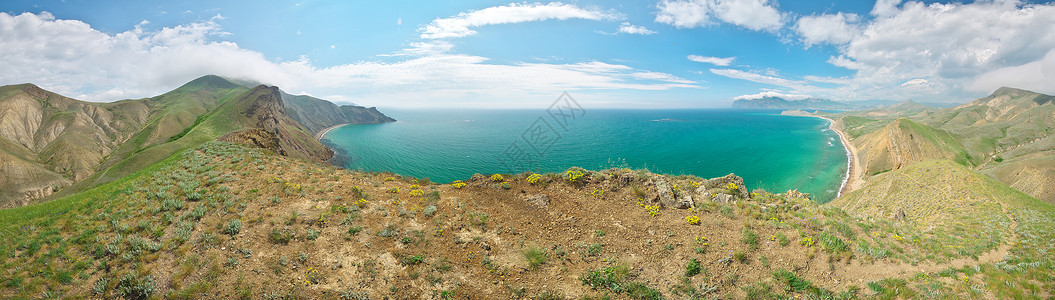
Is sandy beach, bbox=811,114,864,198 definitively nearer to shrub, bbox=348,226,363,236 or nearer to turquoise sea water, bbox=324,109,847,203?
turquoise sea water, bbox=324,109,847,203

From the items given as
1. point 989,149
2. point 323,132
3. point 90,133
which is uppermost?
point 90,133

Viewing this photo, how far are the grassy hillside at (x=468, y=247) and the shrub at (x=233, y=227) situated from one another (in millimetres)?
58

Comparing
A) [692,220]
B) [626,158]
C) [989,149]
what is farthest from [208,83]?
[989,149]

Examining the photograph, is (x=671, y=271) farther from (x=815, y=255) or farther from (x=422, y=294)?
(x=422, y=294)

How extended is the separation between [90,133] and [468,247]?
14751 centimetres

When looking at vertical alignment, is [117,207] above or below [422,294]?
above

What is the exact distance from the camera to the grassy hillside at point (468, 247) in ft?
29.1

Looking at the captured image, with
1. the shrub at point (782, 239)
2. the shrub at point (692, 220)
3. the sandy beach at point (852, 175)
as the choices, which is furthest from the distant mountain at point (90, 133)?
the sandy beach at point (852, 175)

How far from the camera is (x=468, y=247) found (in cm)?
1095

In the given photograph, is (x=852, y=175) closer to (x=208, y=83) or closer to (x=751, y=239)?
(x=751, y=239)

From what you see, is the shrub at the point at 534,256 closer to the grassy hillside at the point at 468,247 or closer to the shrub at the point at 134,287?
the grassy hillside at the point at 468,247

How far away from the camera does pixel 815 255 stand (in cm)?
1102

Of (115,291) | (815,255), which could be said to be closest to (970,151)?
(815,255)

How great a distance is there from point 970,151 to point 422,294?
468 ft
